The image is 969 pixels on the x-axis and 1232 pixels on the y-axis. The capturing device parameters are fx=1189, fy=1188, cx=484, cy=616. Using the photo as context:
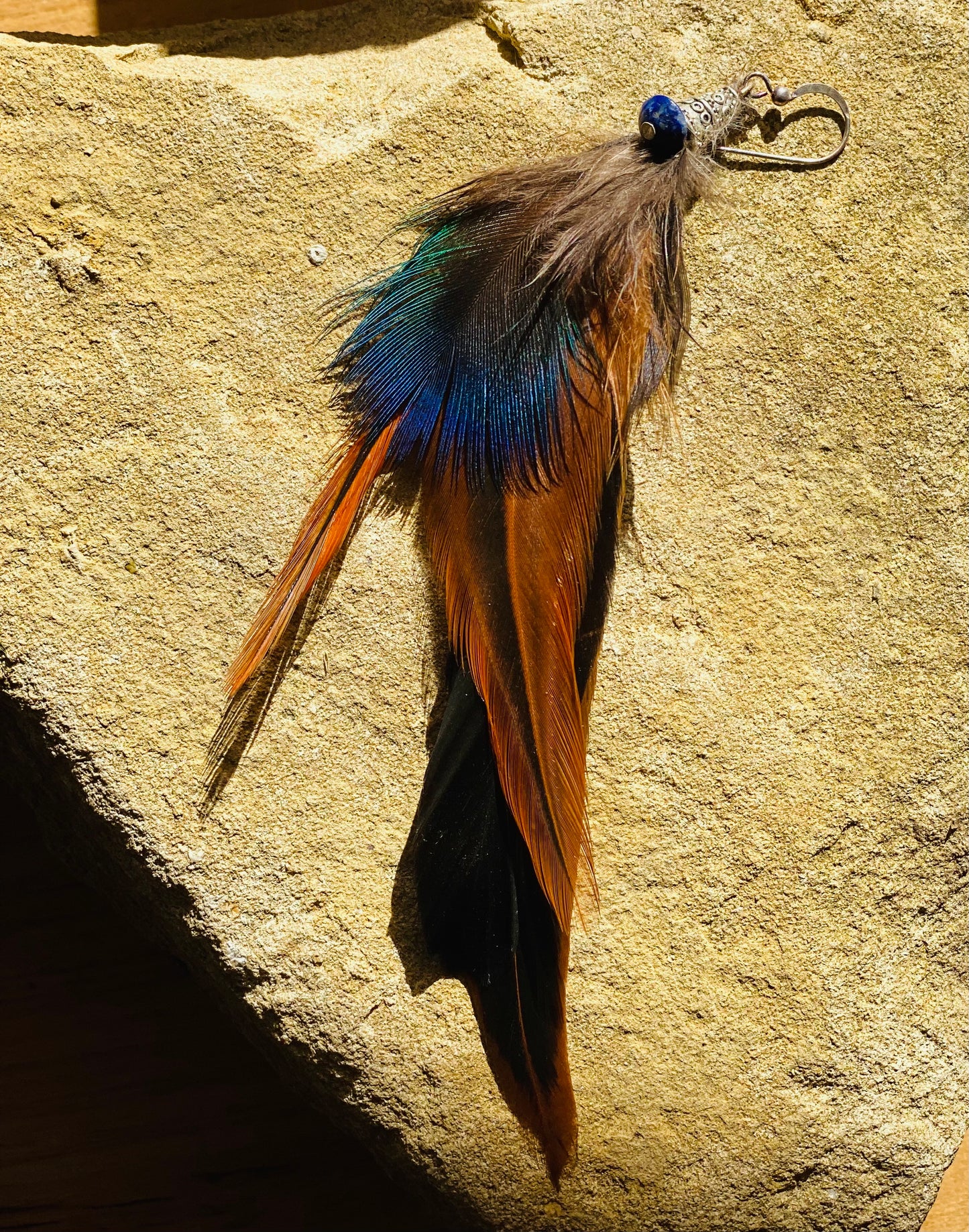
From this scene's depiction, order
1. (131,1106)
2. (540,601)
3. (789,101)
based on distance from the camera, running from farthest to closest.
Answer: (131,1106)
(789,101)
(540,601)

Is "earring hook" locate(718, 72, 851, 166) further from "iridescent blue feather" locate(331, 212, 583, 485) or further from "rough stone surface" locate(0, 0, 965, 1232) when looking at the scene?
"iridescent blue feather" locate(331, 212, 583, 485)

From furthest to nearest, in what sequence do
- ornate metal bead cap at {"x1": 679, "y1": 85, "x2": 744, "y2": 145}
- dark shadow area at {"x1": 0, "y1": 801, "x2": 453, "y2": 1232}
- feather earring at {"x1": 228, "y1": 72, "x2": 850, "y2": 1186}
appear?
dark shadow area at {"x1": 0, "y1": 801, "x2": 453, "y2": 1232}
ornate metal bead cap at {"x1": 679, "y1": 85, "x2": 744, "y2": 145}
feather earring at {"x1": 228, "y1": 72, "x2": 850, "y2": 1186}

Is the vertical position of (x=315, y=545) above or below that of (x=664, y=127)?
below

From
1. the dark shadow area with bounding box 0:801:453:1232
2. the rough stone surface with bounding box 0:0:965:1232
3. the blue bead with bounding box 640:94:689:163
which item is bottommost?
the dark shadow area with bounding box 0:801:453:1232

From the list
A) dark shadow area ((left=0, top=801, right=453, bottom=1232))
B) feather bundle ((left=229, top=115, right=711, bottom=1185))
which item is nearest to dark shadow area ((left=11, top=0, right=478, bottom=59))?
feather bundle ((left=229, top=115, right=711, bottom=1185))

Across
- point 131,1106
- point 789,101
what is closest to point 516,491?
point 789,101

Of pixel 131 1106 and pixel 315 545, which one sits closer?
pixel 315 545

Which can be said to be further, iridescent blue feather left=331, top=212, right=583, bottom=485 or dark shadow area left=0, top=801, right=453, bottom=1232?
dark shadow area left=0, top=801, right=453, bottom=1232

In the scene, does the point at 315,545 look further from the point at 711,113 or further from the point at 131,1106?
the point at 131,1106
